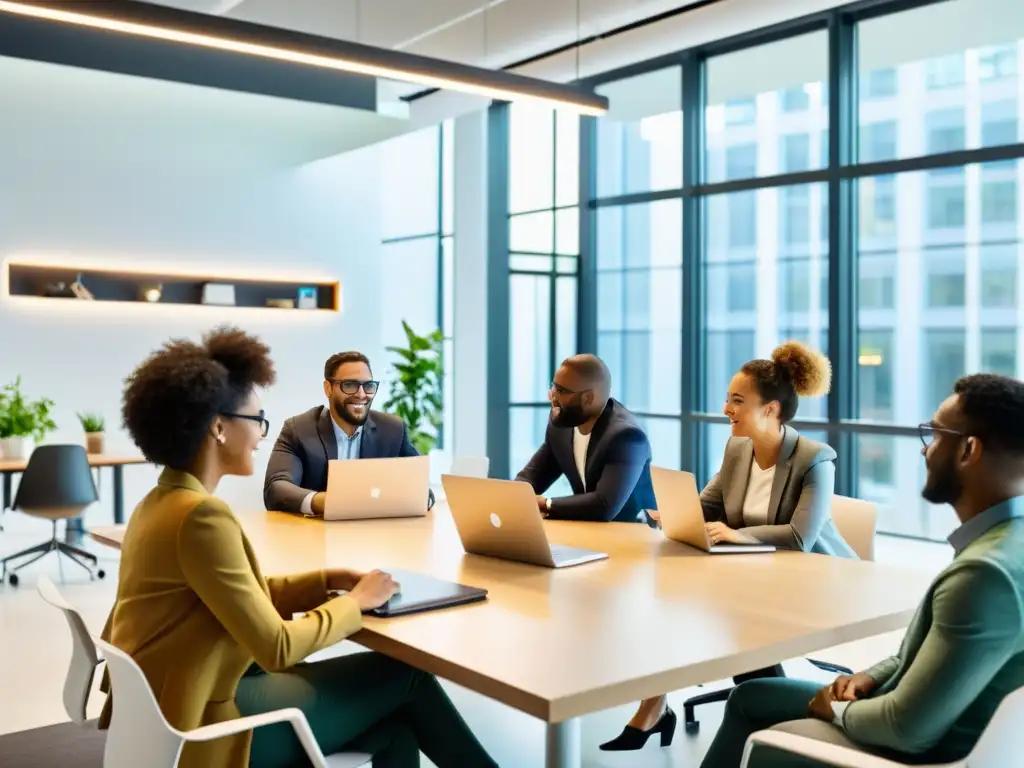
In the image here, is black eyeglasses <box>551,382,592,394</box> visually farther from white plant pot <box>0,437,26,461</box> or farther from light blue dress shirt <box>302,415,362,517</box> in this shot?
white plant pot <box>0,437,26,461</box>

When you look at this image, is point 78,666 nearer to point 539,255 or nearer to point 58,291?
point 58,291

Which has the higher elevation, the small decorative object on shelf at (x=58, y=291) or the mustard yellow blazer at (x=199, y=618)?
the small decorative object on shelf at (x=58, y=291)

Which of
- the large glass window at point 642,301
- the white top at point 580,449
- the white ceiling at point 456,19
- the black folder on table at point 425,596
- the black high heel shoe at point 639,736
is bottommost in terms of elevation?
the black high heel shoe at point 639,736

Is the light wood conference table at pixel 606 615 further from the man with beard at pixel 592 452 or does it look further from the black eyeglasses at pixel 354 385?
the black eyeglasses at pixel 354 385

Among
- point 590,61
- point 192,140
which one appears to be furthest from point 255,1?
point 590,61

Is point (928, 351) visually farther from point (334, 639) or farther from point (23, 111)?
point (23, 111)

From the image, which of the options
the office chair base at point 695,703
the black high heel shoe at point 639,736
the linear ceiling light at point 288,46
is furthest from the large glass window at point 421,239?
the black high heel shoe at point 639,736

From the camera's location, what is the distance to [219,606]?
2012mm

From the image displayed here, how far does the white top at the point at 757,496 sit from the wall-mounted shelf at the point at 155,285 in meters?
5.80

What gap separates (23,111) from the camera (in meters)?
7.60

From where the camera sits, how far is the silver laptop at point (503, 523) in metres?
2.75

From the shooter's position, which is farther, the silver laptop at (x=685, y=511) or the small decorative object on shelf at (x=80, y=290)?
the small decorative object on shelf at (x=80, y=290)

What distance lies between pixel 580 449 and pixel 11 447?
413cm

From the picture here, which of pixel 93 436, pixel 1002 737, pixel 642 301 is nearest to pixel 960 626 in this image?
pixel 1002 737
